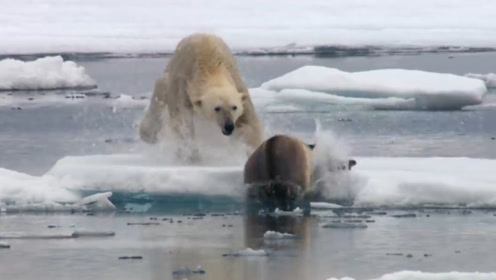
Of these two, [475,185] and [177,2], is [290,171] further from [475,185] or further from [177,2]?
[177,2]

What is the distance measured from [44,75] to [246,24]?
23.6 ft

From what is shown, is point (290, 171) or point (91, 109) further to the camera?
point (91, 109)

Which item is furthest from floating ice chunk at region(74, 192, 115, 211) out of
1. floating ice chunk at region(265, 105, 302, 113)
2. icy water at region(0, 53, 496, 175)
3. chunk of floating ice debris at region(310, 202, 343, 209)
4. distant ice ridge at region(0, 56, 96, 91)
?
distant ice ridge at region(0, 56, 96, 91)

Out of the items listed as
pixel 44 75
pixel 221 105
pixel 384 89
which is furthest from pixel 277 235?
pixel 44 75

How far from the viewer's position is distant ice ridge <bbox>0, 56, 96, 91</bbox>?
56.1ft

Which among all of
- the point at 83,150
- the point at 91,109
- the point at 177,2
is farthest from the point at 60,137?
the point at 177,2

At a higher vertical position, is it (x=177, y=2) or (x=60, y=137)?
(x=177, y=2)

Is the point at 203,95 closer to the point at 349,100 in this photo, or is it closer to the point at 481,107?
the point at 349,100

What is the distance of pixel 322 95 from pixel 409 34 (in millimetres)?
9016

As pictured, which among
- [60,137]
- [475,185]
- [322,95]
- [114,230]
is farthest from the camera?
[322,95]

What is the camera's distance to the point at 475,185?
7207 millimetres

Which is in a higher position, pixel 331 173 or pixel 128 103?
pixel 128 103

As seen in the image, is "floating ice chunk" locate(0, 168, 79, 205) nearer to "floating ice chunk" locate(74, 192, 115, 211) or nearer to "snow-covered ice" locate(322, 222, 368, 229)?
"floating ice chunk" locate(74, 192, 115, 211)

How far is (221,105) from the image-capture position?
318 inches
